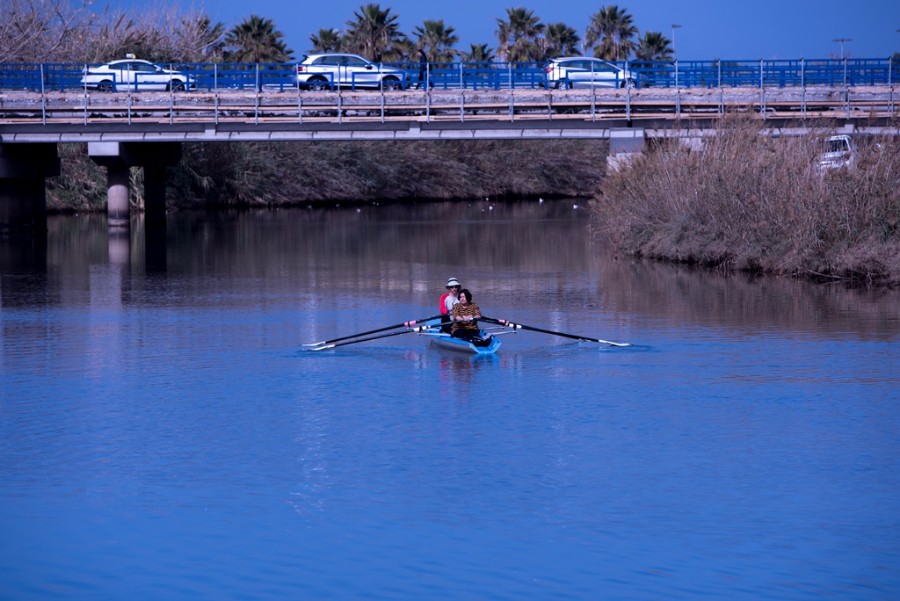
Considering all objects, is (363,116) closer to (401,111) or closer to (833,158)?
(401,111)

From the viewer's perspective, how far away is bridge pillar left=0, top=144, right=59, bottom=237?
4747cm

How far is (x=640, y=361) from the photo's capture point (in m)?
20.9

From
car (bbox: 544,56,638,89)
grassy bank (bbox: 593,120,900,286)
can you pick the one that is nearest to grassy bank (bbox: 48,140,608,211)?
car (bbox: 544,56,638,89)

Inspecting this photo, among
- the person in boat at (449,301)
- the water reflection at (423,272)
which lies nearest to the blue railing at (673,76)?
the water reflection at (423,272)

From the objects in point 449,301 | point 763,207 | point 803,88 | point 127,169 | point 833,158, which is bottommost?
point 449,301

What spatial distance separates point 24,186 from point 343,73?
12.3 metres

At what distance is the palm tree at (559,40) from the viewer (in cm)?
8694

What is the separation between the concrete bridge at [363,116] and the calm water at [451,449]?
1563 centimetres

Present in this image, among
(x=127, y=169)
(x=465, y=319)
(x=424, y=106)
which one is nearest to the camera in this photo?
(x=465, y=319)

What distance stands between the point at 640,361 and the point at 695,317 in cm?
496

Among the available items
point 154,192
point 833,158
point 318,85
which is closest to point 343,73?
point 318,85

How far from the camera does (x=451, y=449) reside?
15.5 metres

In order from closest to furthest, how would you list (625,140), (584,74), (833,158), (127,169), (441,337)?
(441,337) → (833,158) → (625,140) → (584,74) → (127,169)

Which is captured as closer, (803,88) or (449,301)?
(449,301)
